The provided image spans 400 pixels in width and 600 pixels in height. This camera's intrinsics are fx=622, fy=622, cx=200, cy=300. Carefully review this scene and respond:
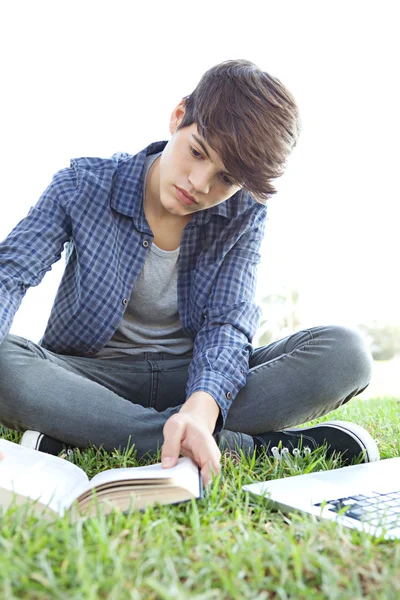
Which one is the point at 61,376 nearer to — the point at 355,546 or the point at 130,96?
the point at 355,546

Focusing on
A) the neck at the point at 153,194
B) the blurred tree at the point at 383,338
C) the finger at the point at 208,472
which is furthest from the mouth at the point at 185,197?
the blurred tree at the point at 383,338

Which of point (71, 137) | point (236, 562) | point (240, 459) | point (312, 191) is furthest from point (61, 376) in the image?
point (312, 191)

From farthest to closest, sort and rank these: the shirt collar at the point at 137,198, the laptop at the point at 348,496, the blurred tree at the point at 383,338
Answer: the blurred tree at the point at 383,338, the shirt collar at the point at 137,198, the laptop at the point at 348,496

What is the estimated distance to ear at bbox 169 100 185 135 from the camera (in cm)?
172

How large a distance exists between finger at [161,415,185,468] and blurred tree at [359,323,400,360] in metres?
20.2

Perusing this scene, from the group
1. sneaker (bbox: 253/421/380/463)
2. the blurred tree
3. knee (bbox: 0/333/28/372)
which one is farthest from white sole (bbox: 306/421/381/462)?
the blurred tree

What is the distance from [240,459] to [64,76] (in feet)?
60.3

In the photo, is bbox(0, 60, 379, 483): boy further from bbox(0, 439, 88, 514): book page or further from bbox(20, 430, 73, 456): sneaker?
bbox(0, 439, 88, 514): book page

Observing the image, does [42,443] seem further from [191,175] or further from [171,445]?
[191,175]

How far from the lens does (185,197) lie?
1636mm

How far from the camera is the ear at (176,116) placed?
1719 millimetres

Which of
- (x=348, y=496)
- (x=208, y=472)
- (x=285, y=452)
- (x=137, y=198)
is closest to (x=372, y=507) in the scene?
(x=348, y=496)

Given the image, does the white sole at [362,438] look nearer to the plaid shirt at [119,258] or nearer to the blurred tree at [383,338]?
the plaid shirt at [119,258]

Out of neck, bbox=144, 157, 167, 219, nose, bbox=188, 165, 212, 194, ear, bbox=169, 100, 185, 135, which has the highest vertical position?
ear, bbox=169, 100, 185, 135
